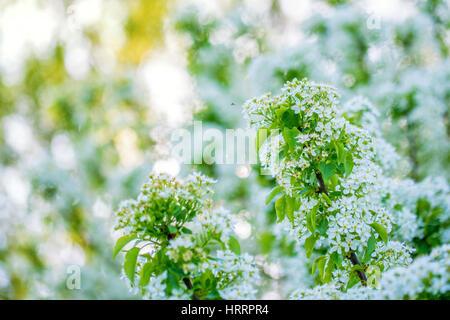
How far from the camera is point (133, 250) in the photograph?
172cm

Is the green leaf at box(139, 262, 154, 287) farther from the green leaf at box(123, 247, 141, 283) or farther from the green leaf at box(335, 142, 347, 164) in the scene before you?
the green leaf at box(335, 142, 347, 164)

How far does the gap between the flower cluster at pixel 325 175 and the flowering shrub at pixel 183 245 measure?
42 cm

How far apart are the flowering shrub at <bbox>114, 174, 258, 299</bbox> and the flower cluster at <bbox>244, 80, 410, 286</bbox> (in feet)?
1.38

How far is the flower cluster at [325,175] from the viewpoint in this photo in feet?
6.13

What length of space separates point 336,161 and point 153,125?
557 centimetres

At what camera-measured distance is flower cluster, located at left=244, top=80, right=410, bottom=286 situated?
1869mm

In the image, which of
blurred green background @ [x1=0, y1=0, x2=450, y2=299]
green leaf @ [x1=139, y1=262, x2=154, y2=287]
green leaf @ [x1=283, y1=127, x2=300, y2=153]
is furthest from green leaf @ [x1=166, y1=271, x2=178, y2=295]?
blurred green background @ [x1=0, y1=0, x2=450, y2=299]

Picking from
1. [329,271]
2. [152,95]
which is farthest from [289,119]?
[152,95]

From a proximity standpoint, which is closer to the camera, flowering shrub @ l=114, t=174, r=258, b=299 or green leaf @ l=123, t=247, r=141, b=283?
flowering shrub @ l=114, t=174, r=258, b=299

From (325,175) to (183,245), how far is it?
0.74 metres

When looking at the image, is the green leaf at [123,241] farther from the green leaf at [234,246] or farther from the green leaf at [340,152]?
the green leaf at [340,152]

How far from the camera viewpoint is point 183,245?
1.56m
